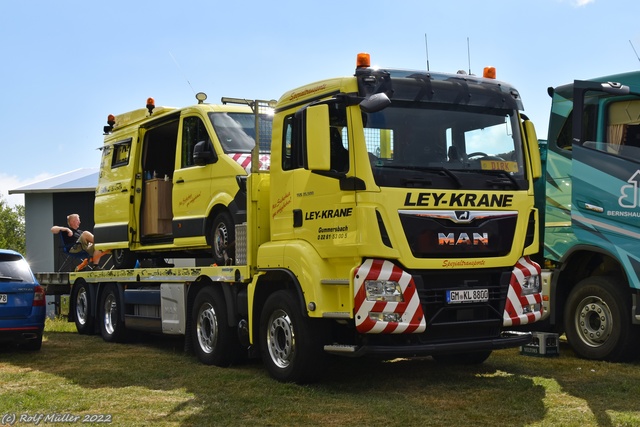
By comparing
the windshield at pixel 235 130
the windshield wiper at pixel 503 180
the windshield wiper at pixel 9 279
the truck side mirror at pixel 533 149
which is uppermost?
the windshield at pixel 235 130

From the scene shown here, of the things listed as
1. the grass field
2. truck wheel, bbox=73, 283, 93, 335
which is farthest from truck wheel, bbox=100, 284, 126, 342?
the grass field

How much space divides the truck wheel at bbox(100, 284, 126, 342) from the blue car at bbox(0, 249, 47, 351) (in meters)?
1.42

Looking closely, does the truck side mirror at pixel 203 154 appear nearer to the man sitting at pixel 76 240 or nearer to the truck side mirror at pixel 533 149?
the truck side mirror at pixel 533 149

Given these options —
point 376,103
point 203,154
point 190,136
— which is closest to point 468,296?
Answer: point 376,103

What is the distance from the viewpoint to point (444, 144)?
8273 millimetres

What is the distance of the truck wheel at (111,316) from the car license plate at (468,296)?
22.1 feet

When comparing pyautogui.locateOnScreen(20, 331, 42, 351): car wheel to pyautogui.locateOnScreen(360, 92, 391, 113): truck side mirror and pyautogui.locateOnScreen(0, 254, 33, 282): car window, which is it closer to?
pyautogui.locateOnScreen(0, 254, 33, 282): car window

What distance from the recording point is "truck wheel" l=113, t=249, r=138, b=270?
13.6 metres

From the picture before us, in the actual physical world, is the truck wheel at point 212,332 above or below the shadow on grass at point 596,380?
above

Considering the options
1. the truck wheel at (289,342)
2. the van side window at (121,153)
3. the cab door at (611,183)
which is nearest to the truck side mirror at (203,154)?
the truck wheel at (289,342)

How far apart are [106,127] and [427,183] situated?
810 cm

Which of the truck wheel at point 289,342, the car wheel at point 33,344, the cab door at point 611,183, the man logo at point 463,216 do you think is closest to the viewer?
the man logo at point 463,216

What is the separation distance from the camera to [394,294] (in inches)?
308

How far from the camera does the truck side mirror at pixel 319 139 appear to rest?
773 centimetres
